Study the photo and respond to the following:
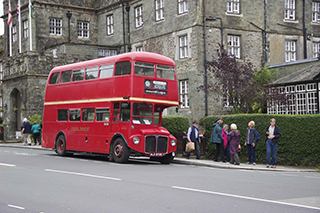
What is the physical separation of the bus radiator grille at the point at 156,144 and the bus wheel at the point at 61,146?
224 inches

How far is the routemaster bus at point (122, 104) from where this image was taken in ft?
56.9

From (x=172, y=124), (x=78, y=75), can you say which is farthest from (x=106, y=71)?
(x=172, y=124)

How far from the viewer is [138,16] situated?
34656 millimetres

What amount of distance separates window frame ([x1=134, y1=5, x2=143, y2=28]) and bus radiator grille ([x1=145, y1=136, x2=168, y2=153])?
717 inches

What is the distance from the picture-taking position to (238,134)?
17.8 meters

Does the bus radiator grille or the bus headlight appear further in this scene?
the bus radiator grille

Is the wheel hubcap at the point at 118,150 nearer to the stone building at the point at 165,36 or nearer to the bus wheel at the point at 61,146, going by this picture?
the bus wheel at the point at 61,146

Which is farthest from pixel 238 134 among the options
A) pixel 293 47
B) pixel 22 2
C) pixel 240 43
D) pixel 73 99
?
pixel 22 2

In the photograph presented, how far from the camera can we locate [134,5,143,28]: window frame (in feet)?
113

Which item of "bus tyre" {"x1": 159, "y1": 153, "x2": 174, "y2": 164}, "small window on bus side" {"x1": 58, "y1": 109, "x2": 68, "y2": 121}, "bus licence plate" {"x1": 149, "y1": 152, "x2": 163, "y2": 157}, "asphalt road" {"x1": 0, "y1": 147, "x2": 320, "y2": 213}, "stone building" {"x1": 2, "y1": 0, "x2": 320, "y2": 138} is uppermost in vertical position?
"stone building" {"x1": 2, "y1": 0, "x2": 320, "y2": 138}

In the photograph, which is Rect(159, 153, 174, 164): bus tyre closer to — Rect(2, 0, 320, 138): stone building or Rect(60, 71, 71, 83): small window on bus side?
Rect(60, 71, 71, 83): small window on bus side

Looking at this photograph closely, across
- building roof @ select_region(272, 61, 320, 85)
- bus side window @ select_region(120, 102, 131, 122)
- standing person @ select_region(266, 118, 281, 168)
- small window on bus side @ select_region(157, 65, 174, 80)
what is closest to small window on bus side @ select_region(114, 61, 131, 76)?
bus side window @ select_region(120, 102, 131, 122)

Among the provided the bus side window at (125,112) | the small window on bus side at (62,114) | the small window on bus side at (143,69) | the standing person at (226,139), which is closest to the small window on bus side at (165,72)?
the small window on bus side at (143,69)

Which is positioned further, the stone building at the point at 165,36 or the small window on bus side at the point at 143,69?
the stone building at the point at 165,36
